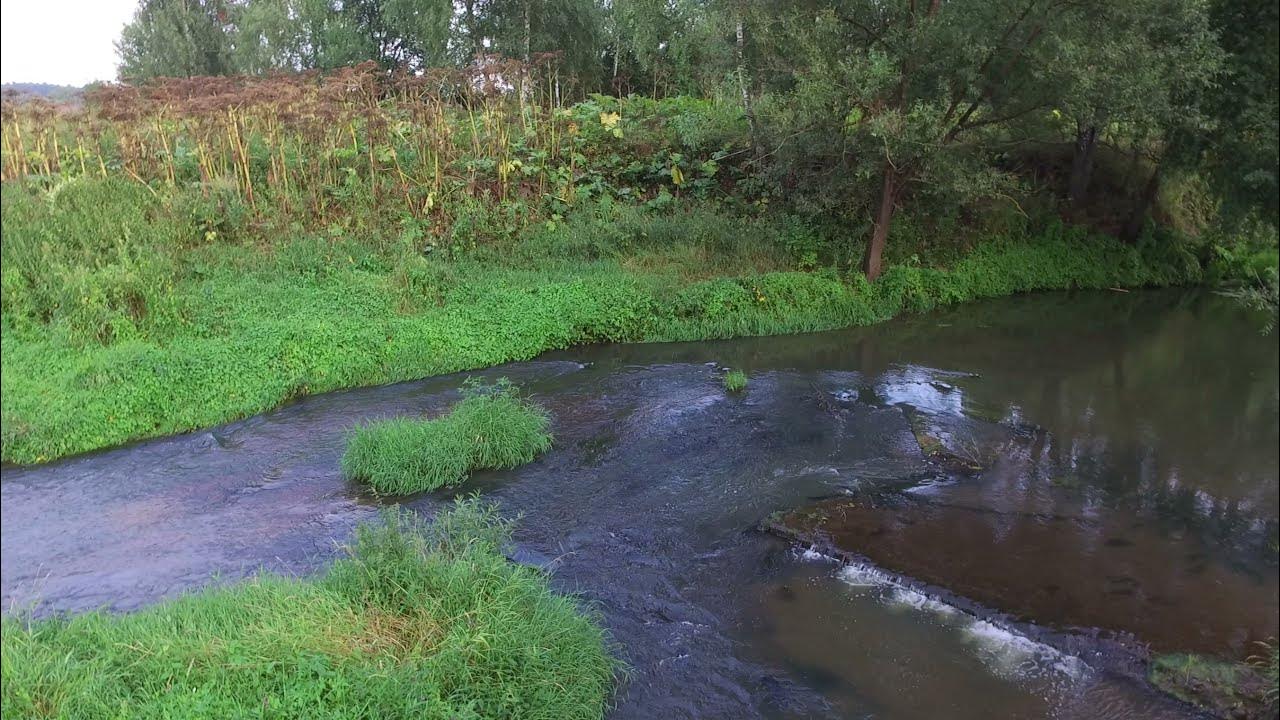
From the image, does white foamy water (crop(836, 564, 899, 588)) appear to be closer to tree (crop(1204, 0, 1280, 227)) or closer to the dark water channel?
the dark water channel

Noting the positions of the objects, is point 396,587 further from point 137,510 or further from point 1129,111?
point 1129,111

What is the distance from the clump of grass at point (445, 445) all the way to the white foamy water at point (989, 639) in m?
3.82

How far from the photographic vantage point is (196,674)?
4.81m

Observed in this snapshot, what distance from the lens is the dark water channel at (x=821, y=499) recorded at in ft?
19.2

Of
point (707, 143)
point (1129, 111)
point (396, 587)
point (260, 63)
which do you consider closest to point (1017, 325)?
point (1129, 111)

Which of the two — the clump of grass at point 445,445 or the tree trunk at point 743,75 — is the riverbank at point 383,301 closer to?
the tree trunk at point 743,75

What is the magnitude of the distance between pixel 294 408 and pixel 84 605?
476cm

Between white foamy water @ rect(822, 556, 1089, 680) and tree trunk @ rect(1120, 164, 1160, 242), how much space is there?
1342cm

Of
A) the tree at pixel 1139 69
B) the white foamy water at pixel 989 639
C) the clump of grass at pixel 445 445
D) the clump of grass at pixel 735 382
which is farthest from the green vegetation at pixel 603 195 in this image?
the white foamy water at pixel 989 639

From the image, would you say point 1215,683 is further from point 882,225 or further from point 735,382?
point 882,225

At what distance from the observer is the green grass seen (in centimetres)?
463

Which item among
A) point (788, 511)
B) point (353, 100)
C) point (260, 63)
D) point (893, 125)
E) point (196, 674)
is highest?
point (260, 63)

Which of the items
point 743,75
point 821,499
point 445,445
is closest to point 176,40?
point 743,75

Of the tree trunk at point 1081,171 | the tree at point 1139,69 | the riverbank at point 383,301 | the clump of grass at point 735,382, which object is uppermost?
the tree at point 1139,69
